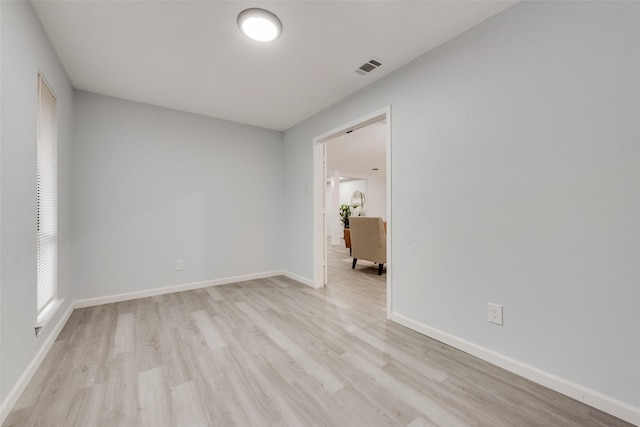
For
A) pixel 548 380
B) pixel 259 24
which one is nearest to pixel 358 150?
pixel 259 24

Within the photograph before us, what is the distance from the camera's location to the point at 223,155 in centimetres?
358

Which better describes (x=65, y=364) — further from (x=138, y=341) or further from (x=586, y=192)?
(x=586, y=192)

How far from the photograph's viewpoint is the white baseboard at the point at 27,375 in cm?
123

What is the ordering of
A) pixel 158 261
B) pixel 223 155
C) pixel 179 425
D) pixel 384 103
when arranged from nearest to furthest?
pixel 179 425 → pixel 384 103 → pixel 158 261 → pixel 223 155

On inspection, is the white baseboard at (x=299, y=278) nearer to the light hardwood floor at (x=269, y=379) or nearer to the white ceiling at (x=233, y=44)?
the light hardwood floor at (x=269, y=379)

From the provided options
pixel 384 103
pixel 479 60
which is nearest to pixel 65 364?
pixel 384 103

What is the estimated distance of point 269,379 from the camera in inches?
60.6

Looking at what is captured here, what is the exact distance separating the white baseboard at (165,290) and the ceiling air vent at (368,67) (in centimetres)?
305

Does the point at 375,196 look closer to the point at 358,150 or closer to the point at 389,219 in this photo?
the point at 358,150

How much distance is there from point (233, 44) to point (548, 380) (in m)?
3.10

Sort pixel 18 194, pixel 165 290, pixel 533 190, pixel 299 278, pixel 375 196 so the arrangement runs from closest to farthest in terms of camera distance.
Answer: pixel 18 194 → pixel 533 190 → pixel 165 290 → pixel 299 278 → pixel 375 196

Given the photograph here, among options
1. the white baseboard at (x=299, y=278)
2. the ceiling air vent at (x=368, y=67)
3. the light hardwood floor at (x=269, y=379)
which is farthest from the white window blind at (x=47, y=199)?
the white baseboard at (x=299, y=278)

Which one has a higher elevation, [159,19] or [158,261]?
[159,19]

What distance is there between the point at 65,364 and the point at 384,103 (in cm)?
321
